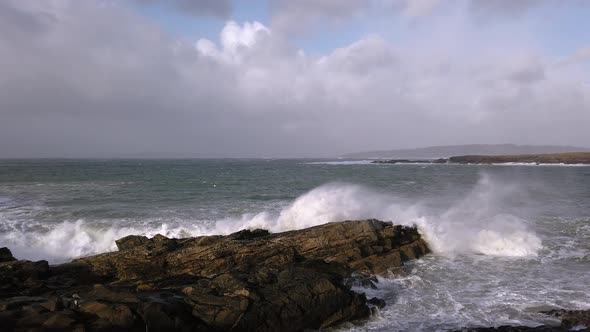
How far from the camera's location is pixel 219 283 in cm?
875

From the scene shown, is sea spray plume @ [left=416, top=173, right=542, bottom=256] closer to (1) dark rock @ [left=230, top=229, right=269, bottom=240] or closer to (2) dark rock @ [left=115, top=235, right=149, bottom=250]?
(1) dark rock @ [left=230, top=229, right=269, bottom=240]

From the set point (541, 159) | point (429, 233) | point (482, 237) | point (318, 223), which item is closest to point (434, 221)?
point (429, 233)

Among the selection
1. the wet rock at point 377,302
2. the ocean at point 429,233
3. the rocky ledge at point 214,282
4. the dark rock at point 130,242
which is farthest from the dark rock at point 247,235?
the wet rock at point 377,302

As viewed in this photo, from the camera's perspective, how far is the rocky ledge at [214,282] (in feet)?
23.5

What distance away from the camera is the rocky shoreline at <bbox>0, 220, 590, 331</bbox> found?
7.17 meters

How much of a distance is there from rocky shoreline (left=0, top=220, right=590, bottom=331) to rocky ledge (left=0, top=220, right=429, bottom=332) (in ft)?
0.07

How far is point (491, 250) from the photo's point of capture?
14727 millimetres

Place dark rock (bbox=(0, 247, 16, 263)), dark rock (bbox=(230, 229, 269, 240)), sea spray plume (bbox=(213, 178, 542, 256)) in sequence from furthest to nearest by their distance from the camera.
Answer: sea spray plume (bbox=(213, 178, 542, 256)) → dark rock (bbox=(230, 229, 269, 240)) → dark rock (bbox=(0, 247, 16, 263))

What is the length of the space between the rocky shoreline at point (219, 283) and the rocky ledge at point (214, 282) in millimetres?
23

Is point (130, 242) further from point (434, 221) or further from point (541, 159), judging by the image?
point (541, 159)

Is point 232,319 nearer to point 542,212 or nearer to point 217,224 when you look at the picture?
point 217,224

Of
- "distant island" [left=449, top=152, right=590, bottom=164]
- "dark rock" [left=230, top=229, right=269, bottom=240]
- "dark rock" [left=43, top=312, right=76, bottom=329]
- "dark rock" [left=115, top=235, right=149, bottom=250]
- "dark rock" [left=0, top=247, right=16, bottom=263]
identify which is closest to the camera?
"dark rock" [left=43, top=312, right=76, bottom=329]

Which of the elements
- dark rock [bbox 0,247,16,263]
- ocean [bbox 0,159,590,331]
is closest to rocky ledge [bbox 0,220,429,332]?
dark rock [bbox 0,247,16,263]

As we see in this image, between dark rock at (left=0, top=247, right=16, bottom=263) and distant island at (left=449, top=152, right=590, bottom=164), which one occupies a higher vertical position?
distant island at (left=449, top=152, right=590, bottom=164)
